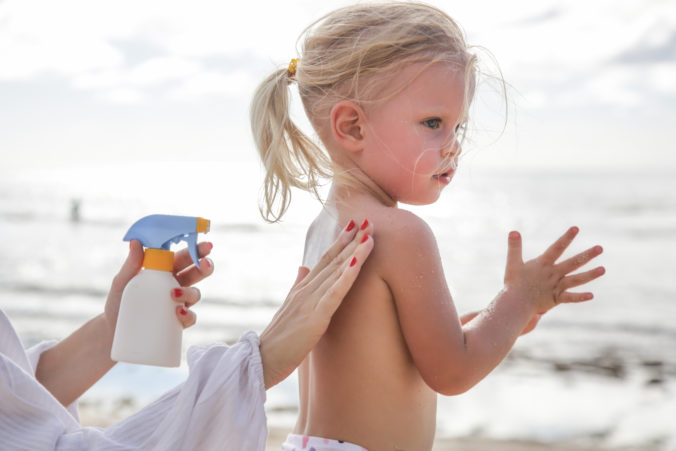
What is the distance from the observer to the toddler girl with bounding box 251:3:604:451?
1.55m

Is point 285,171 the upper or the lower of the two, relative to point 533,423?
upper

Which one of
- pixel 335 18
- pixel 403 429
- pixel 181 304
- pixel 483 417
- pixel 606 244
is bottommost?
pixel 606 244

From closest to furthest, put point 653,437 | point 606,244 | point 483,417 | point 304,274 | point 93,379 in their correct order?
point 304,274, point 93,379, point 653,437, point 483,417, point 606,244

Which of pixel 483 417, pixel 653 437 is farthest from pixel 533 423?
pixel 653 437

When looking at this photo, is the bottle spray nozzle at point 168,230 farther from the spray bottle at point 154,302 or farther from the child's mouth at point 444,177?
the child's mouth at point 444,177

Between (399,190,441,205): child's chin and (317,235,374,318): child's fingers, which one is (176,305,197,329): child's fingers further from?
(399,190,441,205): child's chin

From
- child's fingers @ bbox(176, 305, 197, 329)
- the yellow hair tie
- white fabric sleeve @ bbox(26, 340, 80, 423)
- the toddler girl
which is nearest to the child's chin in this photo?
the toddler girl

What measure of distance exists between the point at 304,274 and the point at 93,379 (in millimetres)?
764

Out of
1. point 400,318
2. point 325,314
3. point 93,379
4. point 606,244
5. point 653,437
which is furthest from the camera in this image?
point 606,244

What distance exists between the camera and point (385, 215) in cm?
160

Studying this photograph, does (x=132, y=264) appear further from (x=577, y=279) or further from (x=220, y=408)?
(x=577, y=279)

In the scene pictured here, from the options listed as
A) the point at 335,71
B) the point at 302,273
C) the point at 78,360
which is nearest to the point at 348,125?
the point at 335,71

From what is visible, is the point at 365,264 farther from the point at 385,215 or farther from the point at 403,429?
the point at 403,429

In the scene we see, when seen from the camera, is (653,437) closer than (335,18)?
No
